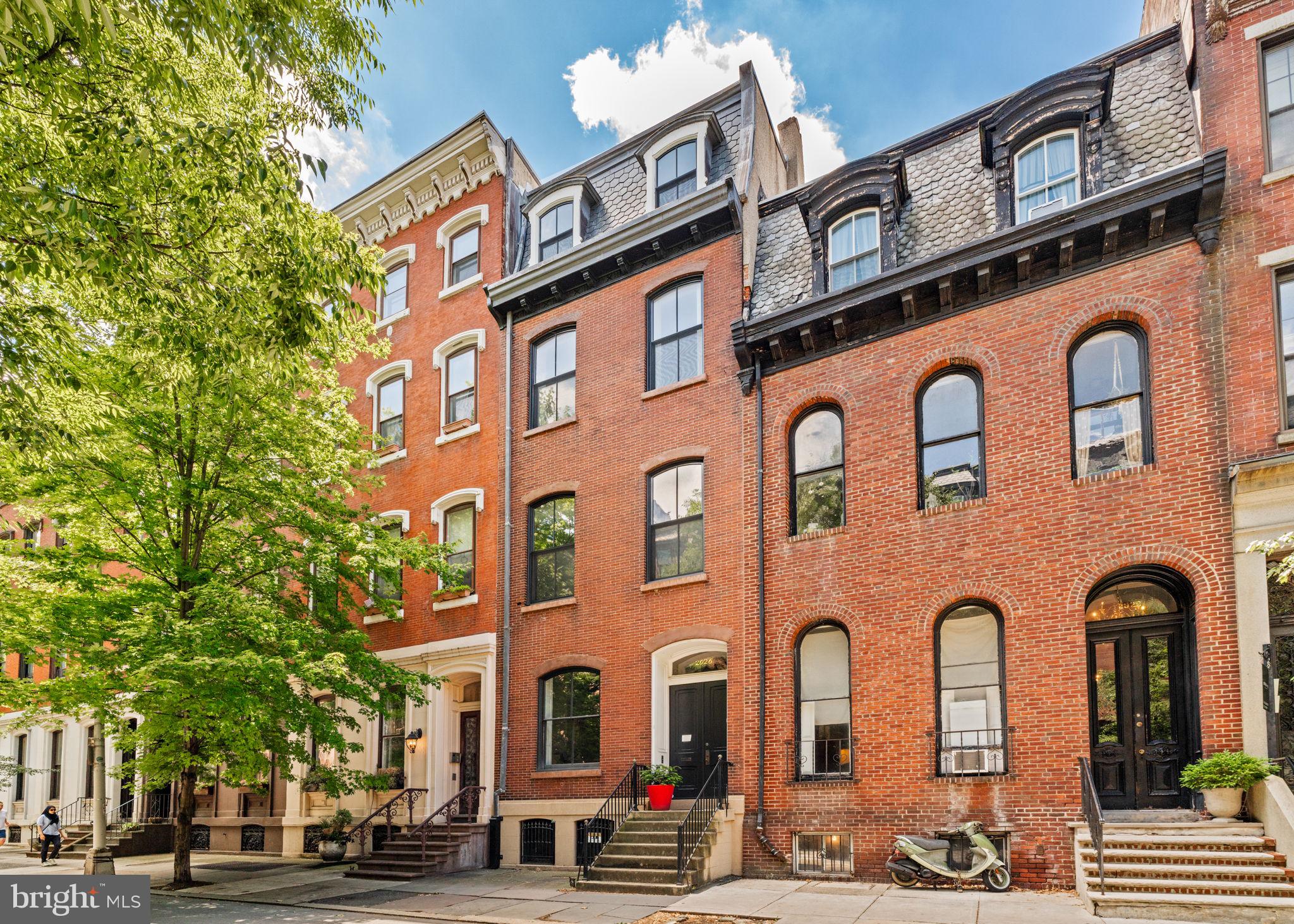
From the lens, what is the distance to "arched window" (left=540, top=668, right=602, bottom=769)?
1911cm

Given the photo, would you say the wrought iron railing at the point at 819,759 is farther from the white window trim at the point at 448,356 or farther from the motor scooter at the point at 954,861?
the white window trim at the point at 448,356

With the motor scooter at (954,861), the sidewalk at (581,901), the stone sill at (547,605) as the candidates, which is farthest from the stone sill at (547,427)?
the motor scooter at (954,861)

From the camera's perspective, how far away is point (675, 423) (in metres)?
18.8

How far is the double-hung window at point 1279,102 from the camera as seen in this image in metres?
13.3

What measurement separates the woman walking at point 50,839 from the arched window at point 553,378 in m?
16.0

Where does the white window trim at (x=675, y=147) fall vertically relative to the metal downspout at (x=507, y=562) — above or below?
above

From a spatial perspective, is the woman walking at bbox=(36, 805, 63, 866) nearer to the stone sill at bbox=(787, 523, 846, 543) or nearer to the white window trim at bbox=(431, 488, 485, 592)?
the white window trim at bbox=(431, 488, 485, 592)

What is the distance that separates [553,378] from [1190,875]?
1438cm

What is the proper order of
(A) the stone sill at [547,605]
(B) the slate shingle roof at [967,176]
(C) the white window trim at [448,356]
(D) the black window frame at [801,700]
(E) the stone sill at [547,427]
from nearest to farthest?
(B) the slate shingle roof at [967,176], (D) the black window frame at [801,700], (A) the stone sill at [547,605], (E) the stone sill at [547,427], (C) the white window trim at [448,356]

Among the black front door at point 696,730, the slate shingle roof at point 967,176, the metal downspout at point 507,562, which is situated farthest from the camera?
the metal downspout at point 507,562

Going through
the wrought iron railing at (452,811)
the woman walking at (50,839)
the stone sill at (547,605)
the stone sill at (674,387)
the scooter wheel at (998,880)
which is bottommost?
the woman walking at (50,839)

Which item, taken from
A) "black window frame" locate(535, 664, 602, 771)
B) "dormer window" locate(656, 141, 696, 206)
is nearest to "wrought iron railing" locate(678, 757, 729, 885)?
"black window frame" locate(535, 664, 602, 771)

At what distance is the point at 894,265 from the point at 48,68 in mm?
12039

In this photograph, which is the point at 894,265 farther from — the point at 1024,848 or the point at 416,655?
the point at 416,655
